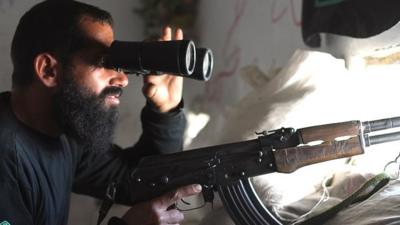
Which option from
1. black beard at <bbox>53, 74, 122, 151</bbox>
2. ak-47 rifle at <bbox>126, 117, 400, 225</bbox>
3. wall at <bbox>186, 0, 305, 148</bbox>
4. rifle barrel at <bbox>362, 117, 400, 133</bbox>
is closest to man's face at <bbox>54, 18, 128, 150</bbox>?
black beard at <bbox>53, 74, 122, 151</bbox>

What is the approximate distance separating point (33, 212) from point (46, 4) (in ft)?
1.13

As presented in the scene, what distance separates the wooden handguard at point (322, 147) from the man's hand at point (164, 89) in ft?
1.00

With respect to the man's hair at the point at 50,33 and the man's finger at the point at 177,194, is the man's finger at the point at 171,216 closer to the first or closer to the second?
the man's finger at the point at 177,194

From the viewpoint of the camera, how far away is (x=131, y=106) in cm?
147

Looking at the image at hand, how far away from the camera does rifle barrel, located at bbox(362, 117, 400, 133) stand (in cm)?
64

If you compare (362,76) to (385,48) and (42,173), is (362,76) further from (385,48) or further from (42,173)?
(42,173)

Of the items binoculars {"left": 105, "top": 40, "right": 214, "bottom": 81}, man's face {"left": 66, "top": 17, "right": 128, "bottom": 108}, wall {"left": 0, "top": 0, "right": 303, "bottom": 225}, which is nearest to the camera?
binoculars {"left": 105, "top": 40, "right": 214, "bottom": 81}

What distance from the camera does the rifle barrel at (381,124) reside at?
2.09 ft

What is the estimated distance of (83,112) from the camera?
0.76 meters

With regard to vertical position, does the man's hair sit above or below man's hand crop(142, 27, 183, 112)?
above

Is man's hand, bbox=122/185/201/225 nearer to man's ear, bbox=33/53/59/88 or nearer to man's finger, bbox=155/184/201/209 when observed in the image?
man's finger, bbox=155/184/201/209

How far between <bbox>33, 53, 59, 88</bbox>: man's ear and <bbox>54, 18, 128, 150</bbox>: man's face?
2cm

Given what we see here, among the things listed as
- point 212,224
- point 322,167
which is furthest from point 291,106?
point 212,224

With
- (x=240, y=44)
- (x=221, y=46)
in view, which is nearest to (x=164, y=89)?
(x=240, y=44)
